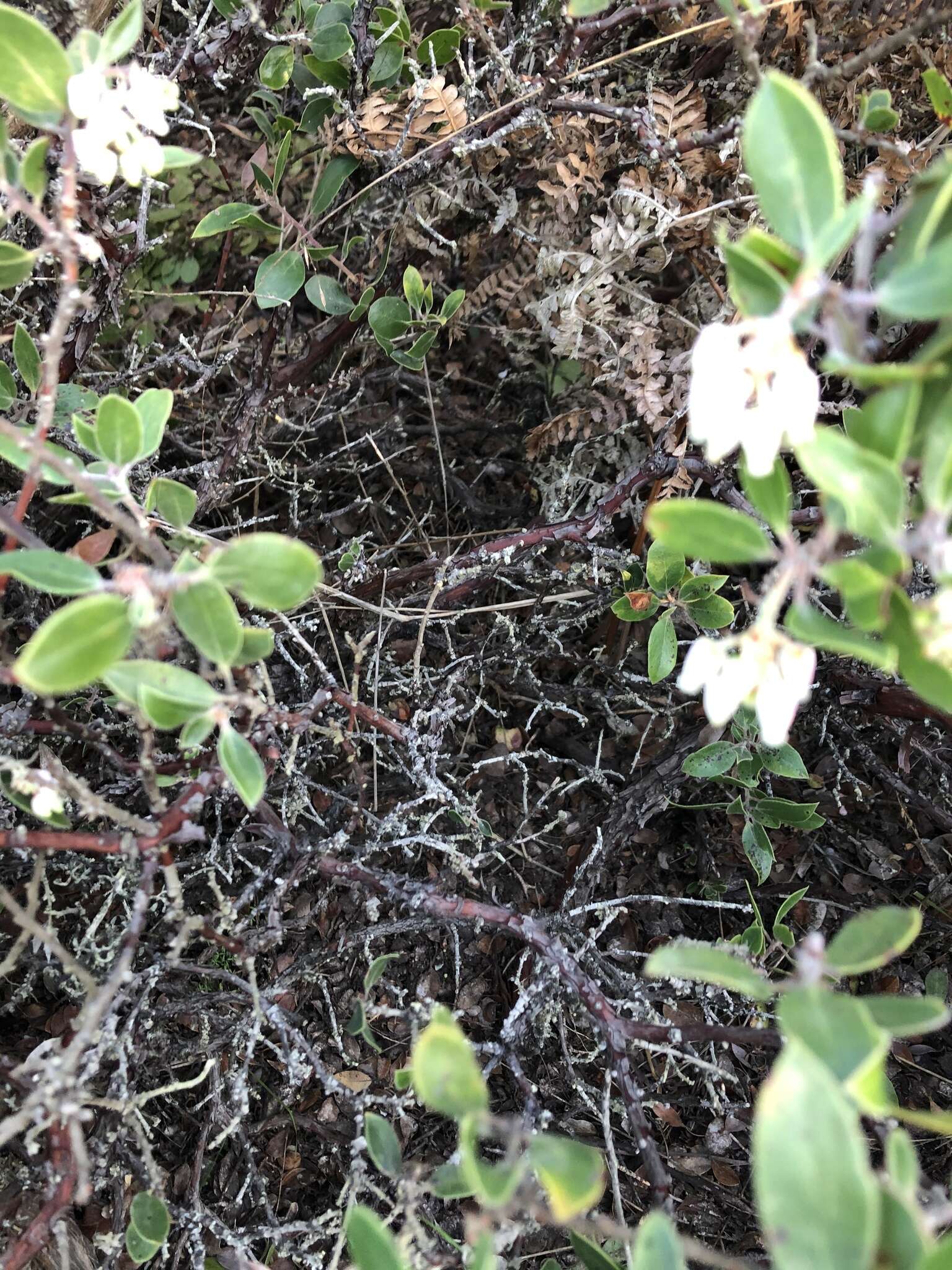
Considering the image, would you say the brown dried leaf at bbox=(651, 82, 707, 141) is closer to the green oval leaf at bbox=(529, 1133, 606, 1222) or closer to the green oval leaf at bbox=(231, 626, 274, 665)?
the green oval leaf at bbox=(231, 626, 274, 665)

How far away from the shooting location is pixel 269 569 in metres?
0.69

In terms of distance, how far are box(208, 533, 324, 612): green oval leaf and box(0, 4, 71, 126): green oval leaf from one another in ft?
1.53

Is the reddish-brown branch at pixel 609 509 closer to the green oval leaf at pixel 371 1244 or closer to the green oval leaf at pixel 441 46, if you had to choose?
the green oval leaf at pixel 441 46

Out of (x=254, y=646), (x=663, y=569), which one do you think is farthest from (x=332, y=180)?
(x=254, y=646)

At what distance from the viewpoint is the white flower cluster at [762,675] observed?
0.68 metres

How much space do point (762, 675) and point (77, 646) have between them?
0.52 meters

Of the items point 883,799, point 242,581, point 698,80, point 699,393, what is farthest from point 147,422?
point 883,799

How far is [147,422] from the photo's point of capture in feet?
3.21

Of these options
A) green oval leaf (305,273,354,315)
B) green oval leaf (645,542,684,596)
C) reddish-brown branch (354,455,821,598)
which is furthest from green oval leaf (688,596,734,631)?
green oval leaf (305,273,354,315)

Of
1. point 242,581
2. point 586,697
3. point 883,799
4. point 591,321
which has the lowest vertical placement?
point 883,799

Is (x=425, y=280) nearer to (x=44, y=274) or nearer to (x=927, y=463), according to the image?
(x=44, y=274)

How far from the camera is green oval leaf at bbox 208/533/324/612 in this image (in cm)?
68

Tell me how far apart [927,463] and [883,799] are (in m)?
1.25

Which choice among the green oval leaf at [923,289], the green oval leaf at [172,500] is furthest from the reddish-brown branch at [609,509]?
the green oval leaf at [923,289]
